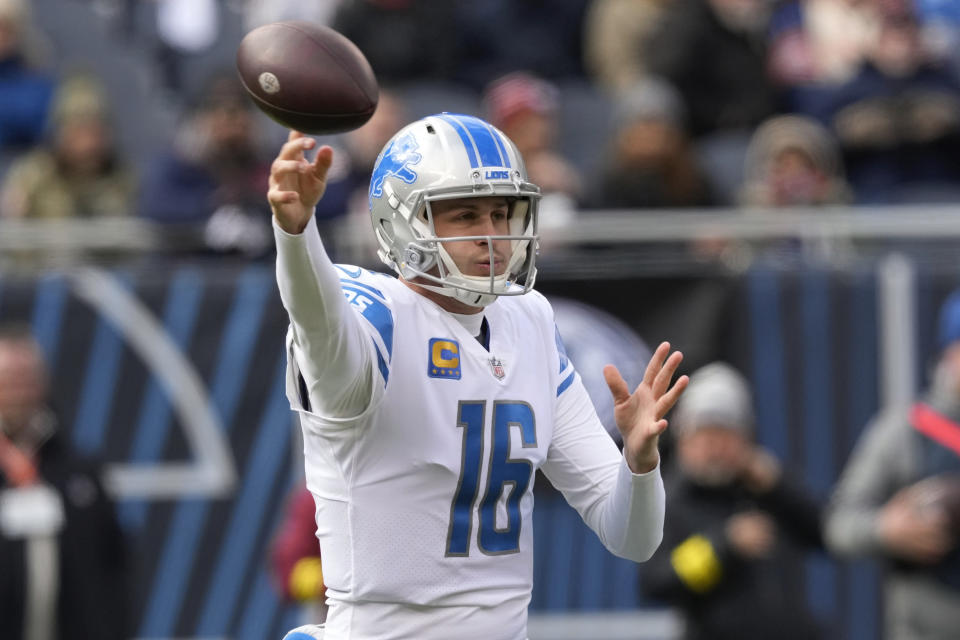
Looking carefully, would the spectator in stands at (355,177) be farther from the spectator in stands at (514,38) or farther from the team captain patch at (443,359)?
the team captain patch at (443,359)

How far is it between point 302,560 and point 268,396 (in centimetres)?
177

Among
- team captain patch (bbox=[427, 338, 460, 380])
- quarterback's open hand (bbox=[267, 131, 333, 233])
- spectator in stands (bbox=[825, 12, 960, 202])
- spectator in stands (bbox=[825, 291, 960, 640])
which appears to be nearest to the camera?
quarterback's open hand (bbox=[267, 131, 333, 233])

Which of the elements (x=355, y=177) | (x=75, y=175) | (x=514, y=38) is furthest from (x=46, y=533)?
(x=514, y=38)

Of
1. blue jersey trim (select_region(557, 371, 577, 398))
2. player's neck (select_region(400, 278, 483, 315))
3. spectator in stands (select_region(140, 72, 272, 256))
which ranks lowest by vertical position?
blue jersey trim (select_region(557, 371, 577, 398))

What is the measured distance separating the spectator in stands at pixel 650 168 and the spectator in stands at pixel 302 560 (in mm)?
2594

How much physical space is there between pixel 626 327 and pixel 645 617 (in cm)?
124

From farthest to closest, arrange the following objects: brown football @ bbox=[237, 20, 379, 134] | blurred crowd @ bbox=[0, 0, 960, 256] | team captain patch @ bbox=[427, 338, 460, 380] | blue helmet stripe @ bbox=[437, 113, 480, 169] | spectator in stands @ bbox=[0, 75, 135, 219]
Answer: spectator in stands @ bbox=[0, 75, 135, 219] < blurred crowd @ bbox=[0, 0, 960, 256] < blue helmet stripe @ bbox=[437, 113, 480, 169] < team captain patch @ bbox=[427, 338, 460, 380] < brown football @ bbox=[237, 20, 379, 134]

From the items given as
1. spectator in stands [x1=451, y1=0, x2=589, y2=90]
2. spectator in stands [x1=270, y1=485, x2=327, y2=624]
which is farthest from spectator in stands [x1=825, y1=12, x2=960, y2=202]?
spectator in stands [x1=270, y1=485, x2=327, y2=624]

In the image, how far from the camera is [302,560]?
19.6ft

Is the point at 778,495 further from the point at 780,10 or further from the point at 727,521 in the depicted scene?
the point at 780,10

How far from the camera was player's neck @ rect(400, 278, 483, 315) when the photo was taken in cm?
393

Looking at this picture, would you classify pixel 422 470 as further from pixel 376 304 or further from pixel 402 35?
pixel 402 35

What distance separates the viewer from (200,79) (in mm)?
10172

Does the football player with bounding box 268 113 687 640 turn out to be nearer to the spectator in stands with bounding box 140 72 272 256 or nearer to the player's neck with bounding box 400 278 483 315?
the player's neck with bounding box 400 278 483 315
